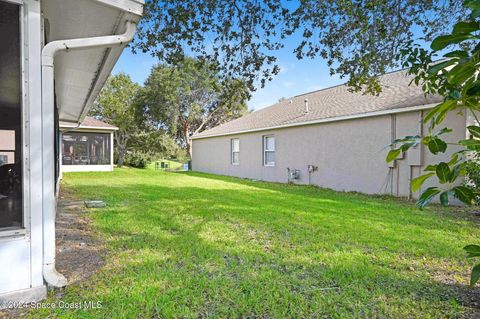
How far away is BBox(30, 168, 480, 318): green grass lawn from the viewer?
262 cm

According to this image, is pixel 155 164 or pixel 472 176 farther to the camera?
pixel 155 164

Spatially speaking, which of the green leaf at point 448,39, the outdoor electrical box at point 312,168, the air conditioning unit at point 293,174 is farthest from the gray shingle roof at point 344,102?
→ the green leaf at point 448,39

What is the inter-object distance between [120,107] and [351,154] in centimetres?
2022

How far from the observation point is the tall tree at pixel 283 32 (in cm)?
535

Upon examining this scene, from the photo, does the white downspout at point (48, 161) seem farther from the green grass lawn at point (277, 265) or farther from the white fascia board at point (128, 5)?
the white fascia board at point (128, 5)

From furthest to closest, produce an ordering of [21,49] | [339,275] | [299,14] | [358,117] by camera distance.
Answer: [358,117], [299,14], [339,275], [21,49]

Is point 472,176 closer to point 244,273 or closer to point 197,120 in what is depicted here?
point 244,273

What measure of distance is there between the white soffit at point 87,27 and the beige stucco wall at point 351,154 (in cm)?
737

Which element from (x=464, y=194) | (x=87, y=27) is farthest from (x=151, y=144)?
(x=464, y=194)

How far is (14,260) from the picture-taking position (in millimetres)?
2588

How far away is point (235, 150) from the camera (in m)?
17.4

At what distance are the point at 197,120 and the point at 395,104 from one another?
2474cm

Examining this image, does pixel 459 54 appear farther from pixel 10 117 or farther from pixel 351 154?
pixel 351 154

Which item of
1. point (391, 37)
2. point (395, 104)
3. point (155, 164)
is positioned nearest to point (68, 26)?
point (391, 37)
